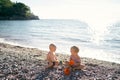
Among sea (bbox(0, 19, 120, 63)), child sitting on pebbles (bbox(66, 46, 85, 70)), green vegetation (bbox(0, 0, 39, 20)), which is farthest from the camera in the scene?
green vegetation (bbox(0, 0, 39, 20))

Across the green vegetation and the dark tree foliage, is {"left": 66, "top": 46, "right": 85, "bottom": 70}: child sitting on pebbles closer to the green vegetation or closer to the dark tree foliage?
the green vegetation

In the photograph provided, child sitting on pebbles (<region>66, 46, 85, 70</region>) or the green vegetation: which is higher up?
the green vegetation

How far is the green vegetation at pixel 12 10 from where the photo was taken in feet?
351

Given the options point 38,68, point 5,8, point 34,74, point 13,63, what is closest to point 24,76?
point 34,74

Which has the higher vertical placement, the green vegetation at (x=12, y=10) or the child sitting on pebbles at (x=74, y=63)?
the green vegetation at (x=12, y=10)

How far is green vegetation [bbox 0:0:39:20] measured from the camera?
107 m

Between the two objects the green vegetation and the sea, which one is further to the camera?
the green vegetation

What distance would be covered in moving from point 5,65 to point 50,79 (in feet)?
9.15

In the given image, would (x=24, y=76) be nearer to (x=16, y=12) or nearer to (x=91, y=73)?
(x=91, y=73)

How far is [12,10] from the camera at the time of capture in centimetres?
11019

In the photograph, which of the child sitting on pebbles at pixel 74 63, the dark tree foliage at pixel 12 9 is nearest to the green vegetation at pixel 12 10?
the dark tree foliage at pixel 12 9

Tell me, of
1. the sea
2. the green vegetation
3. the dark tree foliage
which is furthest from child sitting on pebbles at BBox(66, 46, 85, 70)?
the dark tree foliage

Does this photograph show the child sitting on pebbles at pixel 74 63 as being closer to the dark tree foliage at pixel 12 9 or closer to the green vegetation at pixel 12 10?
the green vegetation at pixel 12 10

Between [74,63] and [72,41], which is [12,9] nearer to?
[72,41]
